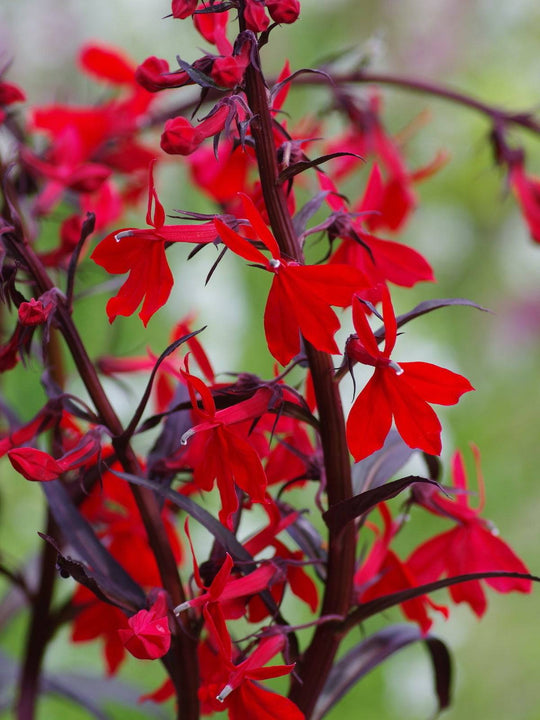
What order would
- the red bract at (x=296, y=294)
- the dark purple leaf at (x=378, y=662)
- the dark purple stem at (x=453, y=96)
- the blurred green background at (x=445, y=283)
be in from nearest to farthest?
the red bract at (x=296, y=294) < the dark purple leaf at (x=378, y=662) < the dark purple stem at (x=453, y=96) < the blurred green background at (x=445, y=283)

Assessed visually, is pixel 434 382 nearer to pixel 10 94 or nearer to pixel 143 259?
pixel 143 259

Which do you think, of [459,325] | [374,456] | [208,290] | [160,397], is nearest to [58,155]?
[160,397]

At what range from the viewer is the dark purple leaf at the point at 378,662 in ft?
1.21

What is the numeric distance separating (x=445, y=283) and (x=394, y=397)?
3.06 feet

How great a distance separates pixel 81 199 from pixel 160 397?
0.46ft

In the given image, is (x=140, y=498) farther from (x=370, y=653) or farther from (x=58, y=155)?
(x=58, y=155)

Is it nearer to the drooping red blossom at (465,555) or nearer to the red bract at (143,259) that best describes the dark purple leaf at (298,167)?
the red bract at (143,259)

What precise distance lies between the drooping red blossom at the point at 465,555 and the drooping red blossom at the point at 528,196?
0.74 feet

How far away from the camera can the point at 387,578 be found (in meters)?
0.34

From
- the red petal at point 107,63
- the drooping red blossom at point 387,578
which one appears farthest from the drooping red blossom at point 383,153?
the drooping red blossom at point 387,578

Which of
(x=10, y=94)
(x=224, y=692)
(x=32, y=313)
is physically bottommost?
(x=224, y=692)

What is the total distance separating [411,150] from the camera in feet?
4.00

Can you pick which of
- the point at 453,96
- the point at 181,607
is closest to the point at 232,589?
the point at 181,607

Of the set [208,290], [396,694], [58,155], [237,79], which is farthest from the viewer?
[208,290]
